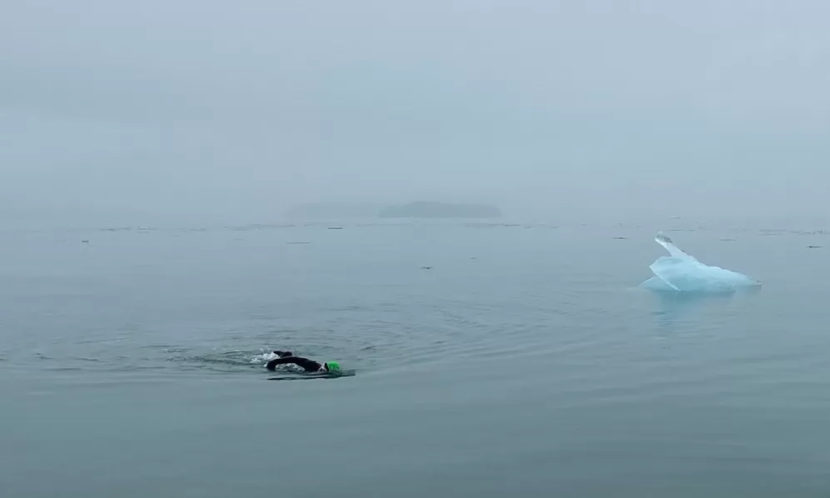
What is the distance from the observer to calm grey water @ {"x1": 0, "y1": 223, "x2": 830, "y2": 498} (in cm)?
897

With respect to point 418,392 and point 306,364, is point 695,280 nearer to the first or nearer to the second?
point 306,364

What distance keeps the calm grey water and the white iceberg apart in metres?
0.90

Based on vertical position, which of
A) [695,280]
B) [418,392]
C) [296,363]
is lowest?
[418,392]

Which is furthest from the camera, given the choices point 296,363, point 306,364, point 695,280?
point 695,280

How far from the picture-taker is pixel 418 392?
1275 centimetres

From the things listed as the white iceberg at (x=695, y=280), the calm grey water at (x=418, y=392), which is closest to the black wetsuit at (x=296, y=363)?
the calm grey water at (x=418, y=392)

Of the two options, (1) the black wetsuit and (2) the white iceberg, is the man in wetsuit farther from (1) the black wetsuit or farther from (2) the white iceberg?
(2) the white iceberg

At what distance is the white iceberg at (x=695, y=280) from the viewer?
25.5 m

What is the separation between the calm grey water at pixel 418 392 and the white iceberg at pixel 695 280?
896 millimetres

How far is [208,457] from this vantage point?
31.3ft

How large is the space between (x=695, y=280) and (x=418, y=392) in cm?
1502

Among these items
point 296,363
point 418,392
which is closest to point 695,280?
point 296,363

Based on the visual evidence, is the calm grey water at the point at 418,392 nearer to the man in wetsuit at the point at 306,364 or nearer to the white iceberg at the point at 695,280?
the man in wetsuit at the point at 306,364

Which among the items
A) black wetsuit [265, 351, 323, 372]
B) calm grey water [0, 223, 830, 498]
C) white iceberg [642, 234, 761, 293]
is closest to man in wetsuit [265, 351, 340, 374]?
black wetsuit [265, 351, 323, 372]
